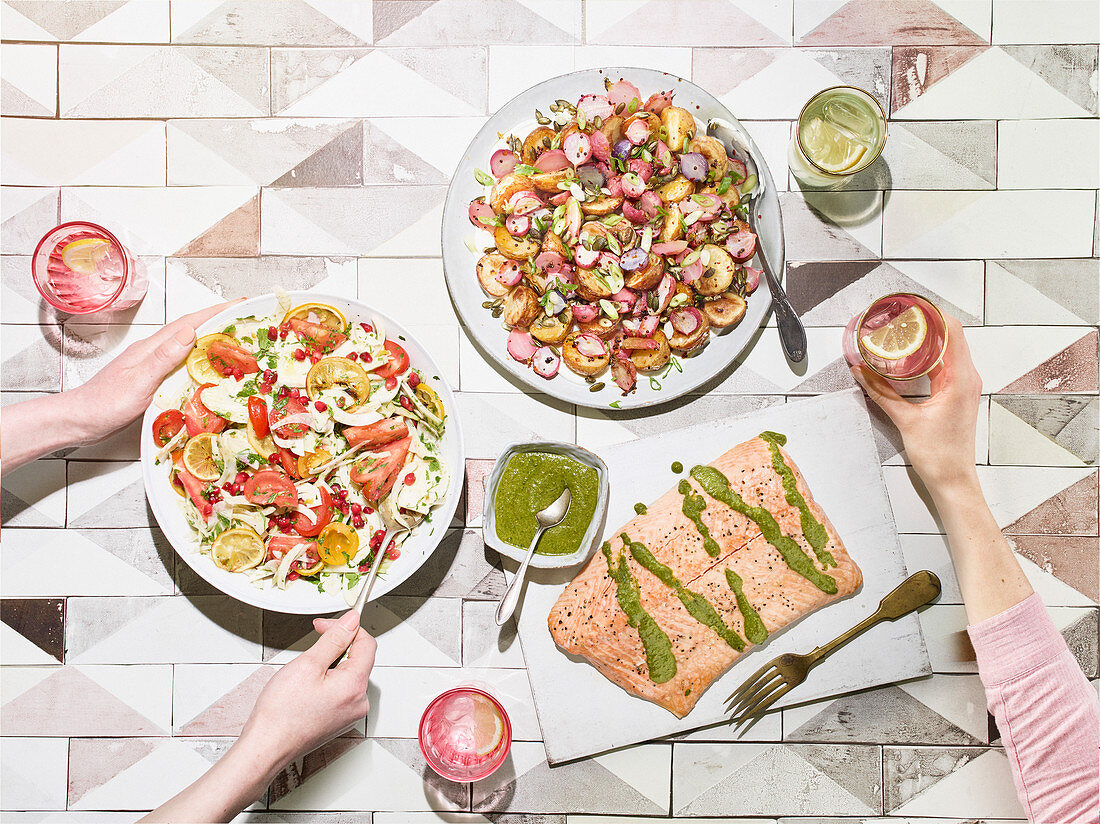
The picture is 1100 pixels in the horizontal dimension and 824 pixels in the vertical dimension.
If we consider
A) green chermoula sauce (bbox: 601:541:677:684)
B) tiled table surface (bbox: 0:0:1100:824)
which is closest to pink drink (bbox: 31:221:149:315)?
tiled table surface (bbox: 0:0:1100:824)

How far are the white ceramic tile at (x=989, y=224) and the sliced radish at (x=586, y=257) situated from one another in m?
0.88

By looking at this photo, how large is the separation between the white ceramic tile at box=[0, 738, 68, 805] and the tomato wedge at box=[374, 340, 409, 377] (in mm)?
1427

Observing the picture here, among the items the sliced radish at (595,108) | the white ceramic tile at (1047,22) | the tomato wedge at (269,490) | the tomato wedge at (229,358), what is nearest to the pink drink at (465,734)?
the tomato wedge at (269,490)

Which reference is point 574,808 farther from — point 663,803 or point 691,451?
point 691,451

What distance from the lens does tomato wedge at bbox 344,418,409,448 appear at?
1.71 m

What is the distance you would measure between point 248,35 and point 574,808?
2369 mm

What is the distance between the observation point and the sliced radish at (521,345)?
1.83m

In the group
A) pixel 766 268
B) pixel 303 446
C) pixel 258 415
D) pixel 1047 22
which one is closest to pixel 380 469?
pixel 303 446

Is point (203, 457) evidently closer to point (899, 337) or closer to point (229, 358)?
point (229, 358)

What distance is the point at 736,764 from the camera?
1.99m

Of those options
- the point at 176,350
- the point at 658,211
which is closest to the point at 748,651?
the point at 658,211

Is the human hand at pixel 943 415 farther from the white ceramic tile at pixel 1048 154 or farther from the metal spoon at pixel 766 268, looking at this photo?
the white ceramic tile at pixel 1048 154

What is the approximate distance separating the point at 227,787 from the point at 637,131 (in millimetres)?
1856

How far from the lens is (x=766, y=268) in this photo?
1841 mm
